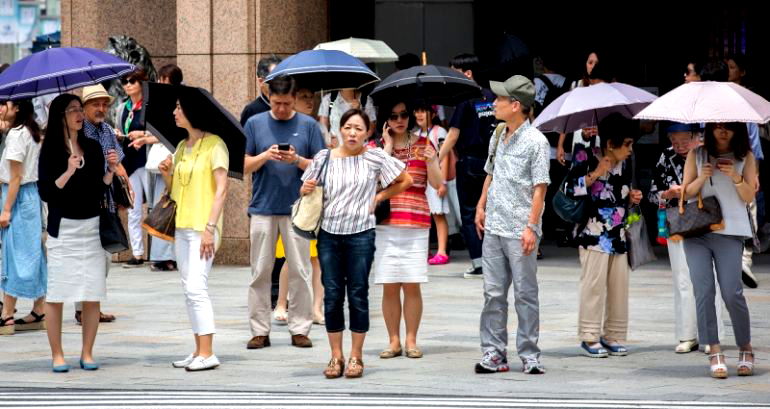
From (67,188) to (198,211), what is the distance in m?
0.87

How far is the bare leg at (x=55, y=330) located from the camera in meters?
10.3

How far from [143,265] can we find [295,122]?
249 inches

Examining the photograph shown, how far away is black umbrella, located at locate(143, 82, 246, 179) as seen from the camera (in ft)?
33.9

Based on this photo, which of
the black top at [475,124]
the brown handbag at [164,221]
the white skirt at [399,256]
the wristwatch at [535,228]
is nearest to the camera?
the wristwatch at [535,228]

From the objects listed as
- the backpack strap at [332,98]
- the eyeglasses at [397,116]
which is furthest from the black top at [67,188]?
the backpack strap at [332,98]

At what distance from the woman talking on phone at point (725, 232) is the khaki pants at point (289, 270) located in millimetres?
2787

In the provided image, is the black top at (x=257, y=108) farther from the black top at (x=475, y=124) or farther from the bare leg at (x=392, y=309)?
the black top at (x=475, y=124)

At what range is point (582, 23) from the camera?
19.8 meters

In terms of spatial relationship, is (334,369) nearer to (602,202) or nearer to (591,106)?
(602,202)

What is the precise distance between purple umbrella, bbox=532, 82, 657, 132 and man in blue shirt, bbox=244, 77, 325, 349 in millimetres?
1630

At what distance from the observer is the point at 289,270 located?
11.4 metres

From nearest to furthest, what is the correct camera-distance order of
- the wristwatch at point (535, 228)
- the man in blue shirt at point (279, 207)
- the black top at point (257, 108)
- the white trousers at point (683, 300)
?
the wristwatch at point (535, 228)
the white trousers at point (683, 300)
the man in blue shirt at point (279, 207)
the black top at point (257, 108)

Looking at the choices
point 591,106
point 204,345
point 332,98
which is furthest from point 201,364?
point 332,98

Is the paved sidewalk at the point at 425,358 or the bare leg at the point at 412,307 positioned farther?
the bare leg at the point at 412,307
